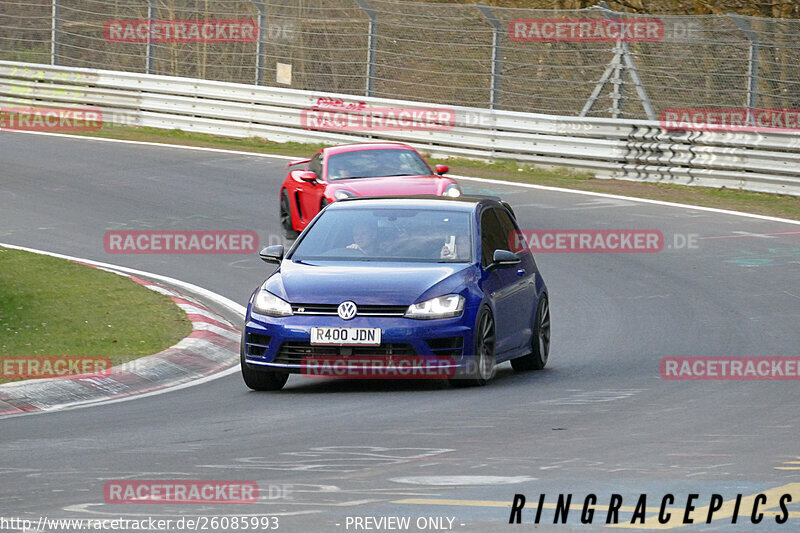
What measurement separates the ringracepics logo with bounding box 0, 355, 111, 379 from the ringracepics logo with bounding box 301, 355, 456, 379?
1.84m

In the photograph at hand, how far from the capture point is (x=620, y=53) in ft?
85.6

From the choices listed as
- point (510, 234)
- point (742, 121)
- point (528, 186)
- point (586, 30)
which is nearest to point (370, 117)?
point (586, 30)

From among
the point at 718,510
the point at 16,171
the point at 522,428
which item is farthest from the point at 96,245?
the point at 718,510

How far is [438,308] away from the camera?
1055 centimetres

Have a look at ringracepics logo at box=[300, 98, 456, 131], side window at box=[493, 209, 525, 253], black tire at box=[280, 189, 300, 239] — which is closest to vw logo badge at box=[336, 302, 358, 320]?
side window at box=[493, 209, 525, 253]

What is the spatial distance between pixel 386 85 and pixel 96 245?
11.4 meters

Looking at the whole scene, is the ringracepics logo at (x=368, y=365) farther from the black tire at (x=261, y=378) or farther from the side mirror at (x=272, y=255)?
the side mirror at (x=272, y=255)

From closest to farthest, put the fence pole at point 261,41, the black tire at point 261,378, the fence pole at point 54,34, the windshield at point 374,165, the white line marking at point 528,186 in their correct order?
the black tire at point 261,378 < the windshield at point 374,165 < the white line marking at point 528,186 < the fence pole at point 261,41 < the fence pole at point 54,34

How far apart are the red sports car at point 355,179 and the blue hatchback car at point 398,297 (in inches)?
258

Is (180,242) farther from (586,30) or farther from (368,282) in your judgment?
(586,30)

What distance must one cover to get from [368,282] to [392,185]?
823 centimetres

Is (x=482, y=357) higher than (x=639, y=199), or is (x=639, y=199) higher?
(x=639, y=199)

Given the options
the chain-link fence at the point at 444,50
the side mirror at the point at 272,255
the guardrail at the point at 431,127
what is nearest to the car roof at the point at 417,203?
the side mirror at the point at 272,255

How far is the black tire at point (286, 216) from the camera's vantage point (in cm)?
2014
